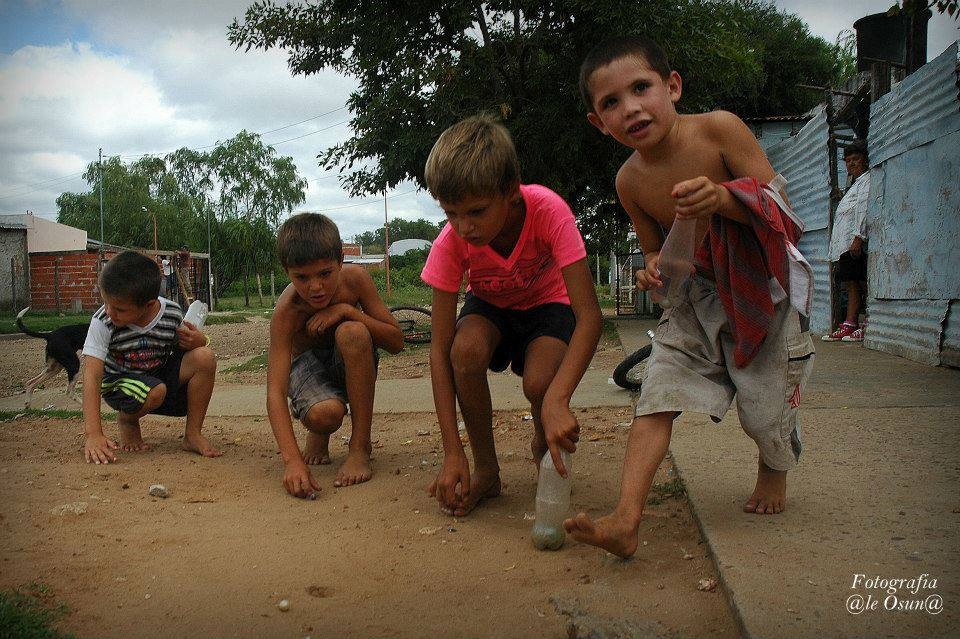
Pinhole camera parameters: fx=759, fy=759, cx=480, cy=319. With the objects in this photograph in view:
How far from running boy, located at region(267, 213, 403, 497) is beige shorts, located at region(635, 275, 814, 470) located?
4.87 ft

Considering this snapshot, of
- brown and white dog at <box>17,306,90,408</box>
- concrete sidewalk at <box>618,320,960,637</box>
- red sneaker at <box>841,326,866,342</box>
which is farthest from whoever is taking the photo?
red sneaker at <box>841,326,866,342</box>

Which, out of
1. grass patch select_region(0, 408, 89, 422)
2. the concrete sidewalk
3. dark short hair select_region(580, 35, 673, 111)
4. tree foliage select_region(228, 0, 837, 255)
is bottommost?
grass patch select_region(0, 408, 89, 422)

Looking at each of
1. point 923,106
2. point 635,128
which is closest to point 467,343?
point 635,128

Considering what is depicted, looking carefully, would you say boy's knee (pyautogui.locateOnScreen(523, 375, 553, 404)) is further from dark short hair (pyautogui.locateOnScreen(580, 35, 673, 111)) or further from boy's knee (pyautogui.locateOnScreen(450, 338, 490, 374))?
dark short hair (pyautogui.locateOnScreen(580, 35, 673, 111))

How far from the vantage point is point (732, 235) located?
2.23 m

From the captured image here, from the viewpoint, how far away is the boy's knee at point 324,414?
3.38 meters

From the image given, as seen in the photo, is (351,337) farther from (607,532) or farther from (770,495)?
(770,495)

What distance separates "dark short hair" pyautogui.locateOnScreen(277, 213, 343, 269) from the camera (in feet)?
10.6

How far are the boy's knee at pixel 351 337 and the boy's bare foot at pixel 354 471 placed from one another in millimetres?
459

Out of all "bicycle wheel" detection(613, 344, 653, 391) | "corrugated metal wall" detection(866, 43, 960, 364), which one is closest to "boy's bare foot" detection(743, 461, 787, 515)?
"bicycle wheel" detection(613, 344, 653, 391)

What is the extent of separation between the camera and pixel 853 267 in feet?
23.6

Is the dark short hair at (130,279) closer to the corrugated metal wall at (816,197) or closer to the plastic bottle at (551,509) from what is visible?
the plastic bottle at (551,509)

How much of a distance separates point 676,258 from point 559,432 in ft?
2.06

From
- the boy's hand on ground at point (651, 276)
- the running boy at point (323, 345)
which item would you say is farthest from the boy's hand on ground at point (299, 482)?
the boy's hand on ground at point (651, 276)
